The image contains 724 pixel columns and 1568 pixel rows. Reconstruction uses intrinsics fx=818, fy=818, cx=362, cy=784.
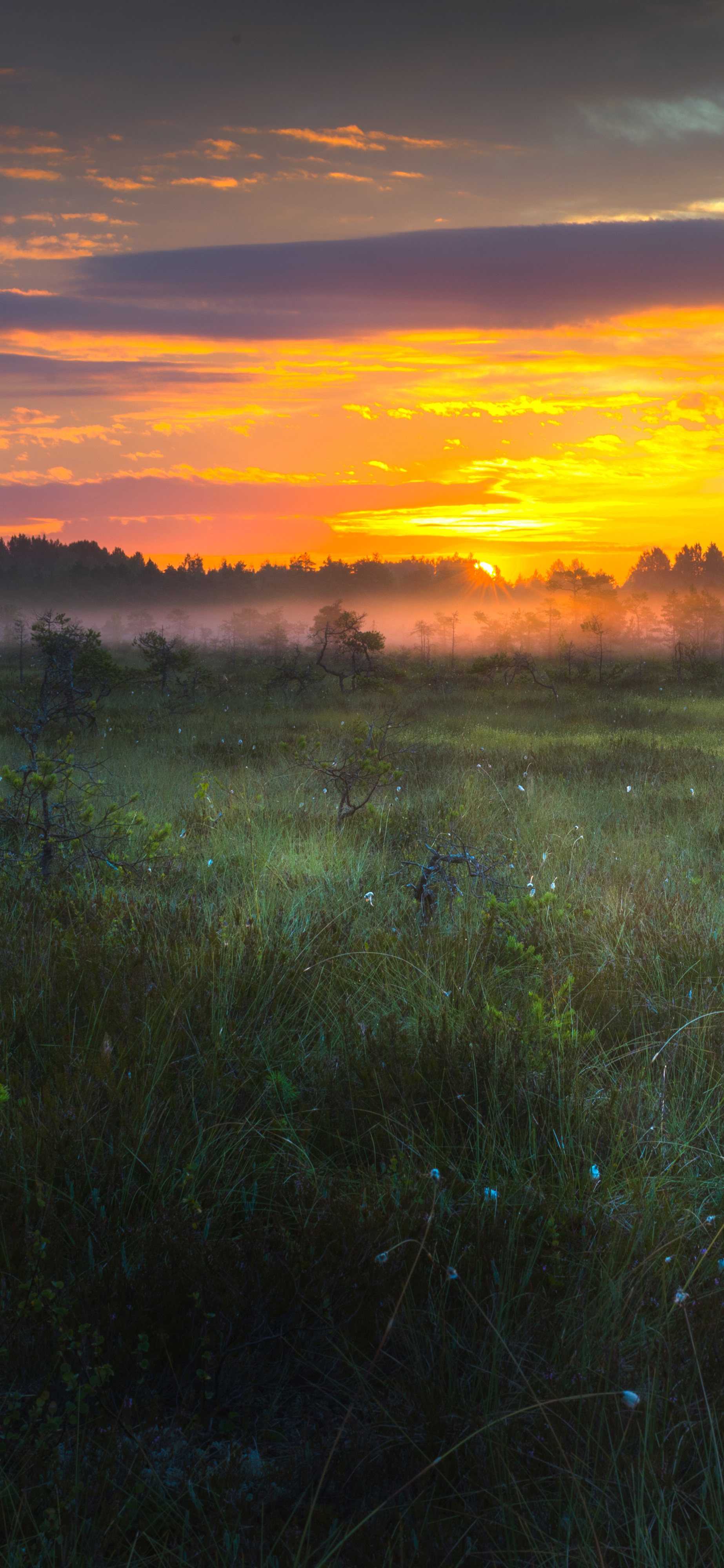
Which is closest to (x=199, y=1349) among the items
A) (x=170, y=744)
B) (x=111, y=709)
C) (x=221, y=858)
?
(x=221, y=858)

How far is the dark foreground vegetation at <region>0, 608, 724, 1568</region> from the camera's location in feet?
4.66

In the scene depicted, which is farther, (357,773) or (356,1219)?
(357,773)

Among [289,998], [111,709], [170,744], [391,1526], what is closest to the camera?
[391,1526]

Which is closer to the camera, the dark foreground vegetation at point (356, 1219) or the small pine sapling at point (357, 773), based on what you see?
the dark foreground vegetation at point (356, 1219)

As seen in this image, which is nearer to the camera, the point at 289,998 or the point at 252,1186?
the point at 252,1186

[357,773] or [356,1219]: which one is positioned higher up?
[357,773]

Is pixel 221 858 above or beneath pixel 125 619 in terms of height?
beneath

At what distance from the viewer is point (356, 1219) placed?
1952 mm

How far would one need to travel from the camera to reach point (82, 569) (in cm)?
17100

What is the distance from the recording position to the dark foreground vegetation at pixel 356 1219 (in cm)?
142

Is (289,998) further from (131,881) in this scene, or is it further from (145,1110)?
(131,881)

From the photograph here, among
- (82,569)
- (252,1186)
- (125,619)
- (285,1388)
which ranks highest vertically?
(82,569)

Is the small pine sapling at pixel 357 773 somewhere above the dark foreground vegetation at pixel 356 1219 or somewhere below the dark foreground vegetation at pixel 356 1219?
above

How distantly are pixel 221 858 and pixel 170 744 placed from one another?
24.8 ft
